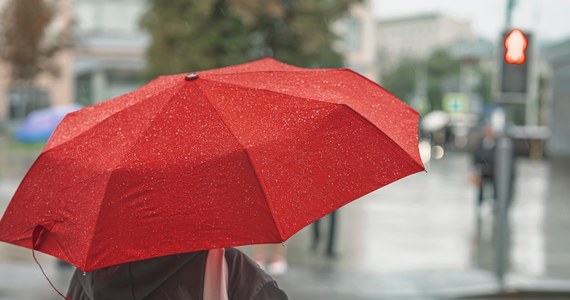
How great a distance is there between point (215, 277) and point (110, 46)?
185 ft

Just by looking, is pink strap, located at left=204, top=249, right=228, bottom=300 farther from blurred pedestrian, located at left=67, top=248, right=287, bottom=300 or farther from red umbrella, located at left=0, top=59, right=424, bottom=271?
red umbrella, located at left=0, top=59, right=424, bottom=271

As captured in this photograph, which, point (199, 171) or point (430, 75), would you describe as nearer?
point (199, 171)

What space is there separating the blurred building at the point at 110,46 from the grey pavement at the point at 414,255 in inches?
1487

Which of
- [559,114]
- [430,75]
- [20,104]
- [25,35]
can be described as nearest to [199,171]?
[25,35]

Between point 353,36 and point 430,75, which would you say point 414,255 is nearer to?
point 353,36

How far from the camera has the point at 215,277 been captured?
263 cm

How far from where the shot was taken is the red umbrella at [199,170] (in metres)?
2.48

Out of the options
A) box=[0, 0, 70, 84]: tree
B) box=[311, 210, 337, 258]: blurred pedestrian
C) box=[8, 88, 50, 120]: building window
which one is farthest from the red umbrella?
box=[8, 88, 50, 120]: building window

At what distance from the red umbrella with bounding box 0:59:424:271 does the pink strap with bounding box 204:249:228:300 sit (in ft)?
0.58

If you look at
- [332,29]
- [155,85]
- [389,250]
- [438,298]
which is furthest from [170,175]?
[332,29]

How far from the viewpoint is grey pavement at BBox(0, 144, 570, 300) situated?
9352mm

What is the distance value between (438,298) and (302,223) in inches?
265

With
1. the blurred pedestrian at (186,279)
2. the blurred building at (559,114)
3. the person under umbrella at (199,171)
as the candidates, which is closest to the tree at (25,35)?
the blurred building at (559,114)

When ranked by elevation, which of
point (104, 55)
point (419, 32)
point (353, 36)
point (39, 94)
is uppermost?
point (419, 32)
